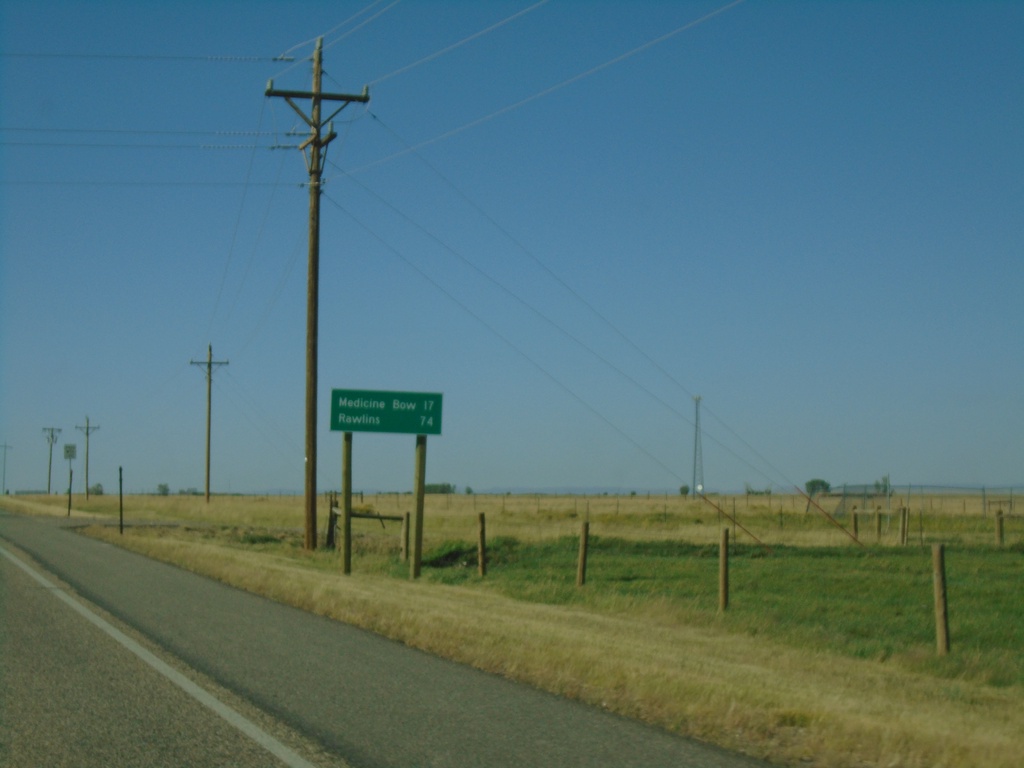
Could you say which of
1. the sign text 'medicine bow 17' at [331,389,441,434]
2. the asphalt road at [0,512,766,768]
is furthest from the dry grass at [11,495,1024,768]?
the sign text 'medicine bow 17' at [331,389,441,434]

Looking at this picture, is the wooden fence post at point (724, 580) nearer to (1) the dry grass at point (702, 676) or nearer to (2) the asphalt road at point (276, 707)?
(1) the dry grass at point (702, 676)

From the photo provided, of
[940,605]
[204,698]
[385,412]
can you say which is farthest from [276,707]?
[385,412]

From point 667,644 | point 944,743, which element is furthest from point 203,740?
point 667,644

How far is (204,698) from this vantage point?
8.73 meters

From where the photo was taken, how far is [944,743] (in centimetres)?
749

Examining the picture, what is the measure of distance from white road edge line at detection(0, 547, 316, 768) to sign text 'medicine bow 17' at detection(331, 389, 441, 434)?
10.4 meters

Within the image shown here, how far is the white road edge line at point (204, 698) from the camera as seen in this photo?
276 inches

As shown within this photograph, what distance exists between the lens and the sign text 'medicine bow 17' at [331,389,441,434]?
25.0 meters

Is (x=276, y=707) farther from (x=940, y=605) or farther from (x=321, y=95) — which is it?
(x=321, y=95)

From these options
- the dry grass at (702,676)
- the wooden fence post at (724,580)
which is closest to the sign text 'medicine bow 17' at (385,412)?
the dry grass at (702,676)

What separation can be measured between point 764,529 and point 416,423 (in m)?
29.2

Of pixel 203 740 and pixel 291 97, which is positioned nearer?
pixel 203 740

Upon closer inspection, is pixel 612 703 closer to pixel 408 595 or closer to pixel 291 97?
pixel 408 595

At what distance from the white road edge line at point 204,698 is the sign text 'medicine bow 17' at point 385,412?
1041cm
